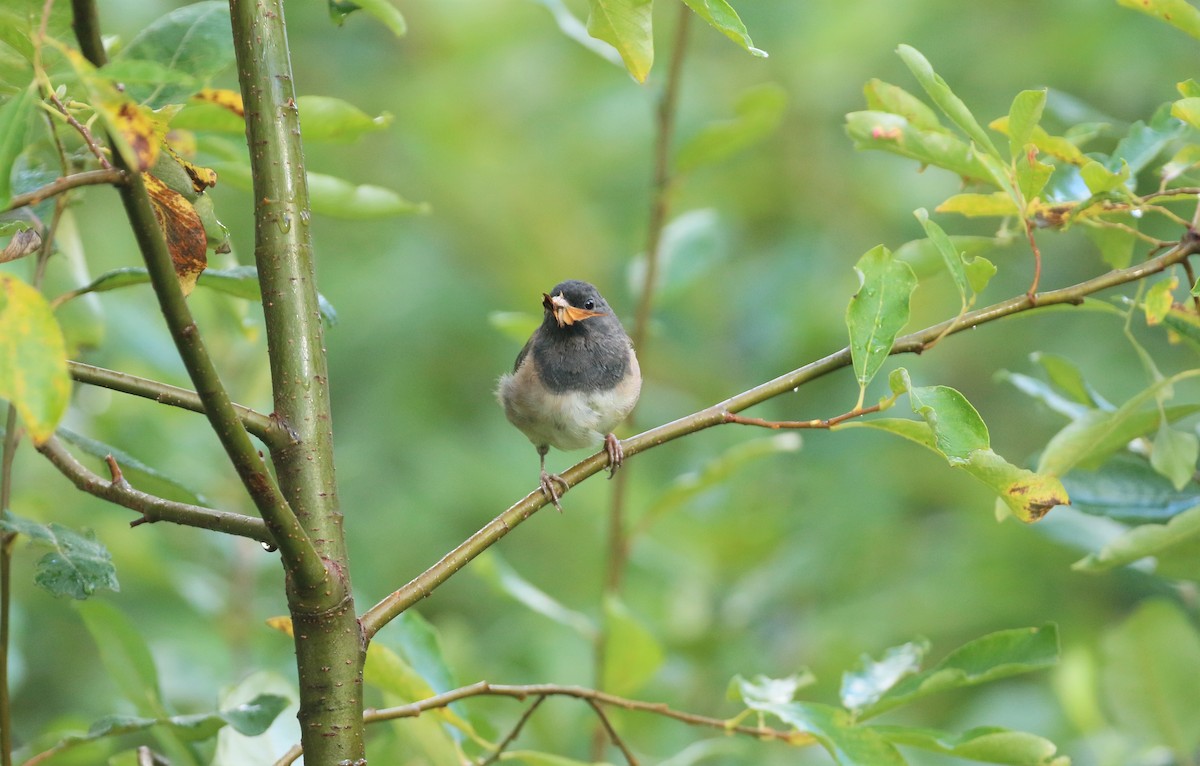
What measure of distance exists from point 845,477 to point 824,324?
1.72 feet

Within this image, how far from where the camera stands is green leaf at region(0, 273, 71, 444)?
77cm

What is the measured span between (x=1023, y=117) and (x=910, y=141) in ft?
0.52

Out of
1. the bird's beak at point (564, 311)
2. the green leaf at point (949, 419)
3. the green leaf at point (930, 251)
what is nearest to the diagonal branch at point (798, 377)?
the green leaf at point (949, 419)

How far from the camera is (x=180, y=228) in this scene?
1.08m

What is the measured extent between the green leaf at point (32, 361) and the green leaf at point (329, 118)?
753 millimetres

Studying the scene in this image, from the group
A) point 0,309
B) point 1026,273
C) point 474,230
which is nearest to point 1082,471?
point 0,309

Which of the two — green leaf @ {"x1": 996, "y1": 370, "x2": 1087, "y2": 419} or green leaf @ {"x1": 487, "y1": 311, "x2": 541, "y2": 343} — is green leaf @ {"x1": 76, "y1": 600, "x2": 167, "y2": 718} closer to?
green leaf @ {"x1": 487, "y1": 311, "x2": 541, "y2": 343}

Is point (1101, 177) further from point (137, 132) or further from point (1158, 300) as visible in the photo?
point (137, 132)

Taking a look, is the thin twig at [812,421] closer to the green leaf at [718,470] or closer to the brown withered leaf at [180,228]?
the brown withered leaf at [180,228]

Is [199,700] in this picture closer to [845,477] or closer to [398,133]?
[845,477]

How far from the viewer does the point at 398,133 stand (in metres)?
4.75

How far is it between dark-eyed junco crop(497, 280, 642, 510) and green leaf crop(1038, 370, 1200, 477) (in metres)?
1.08

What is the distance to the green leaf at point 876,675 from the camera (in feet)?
4.74

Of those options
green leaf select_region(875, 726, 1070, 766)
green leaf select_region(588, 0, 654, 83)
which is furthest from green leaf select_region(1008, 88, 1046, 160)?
green leaf select_region(875, 726, 1070, 766)
